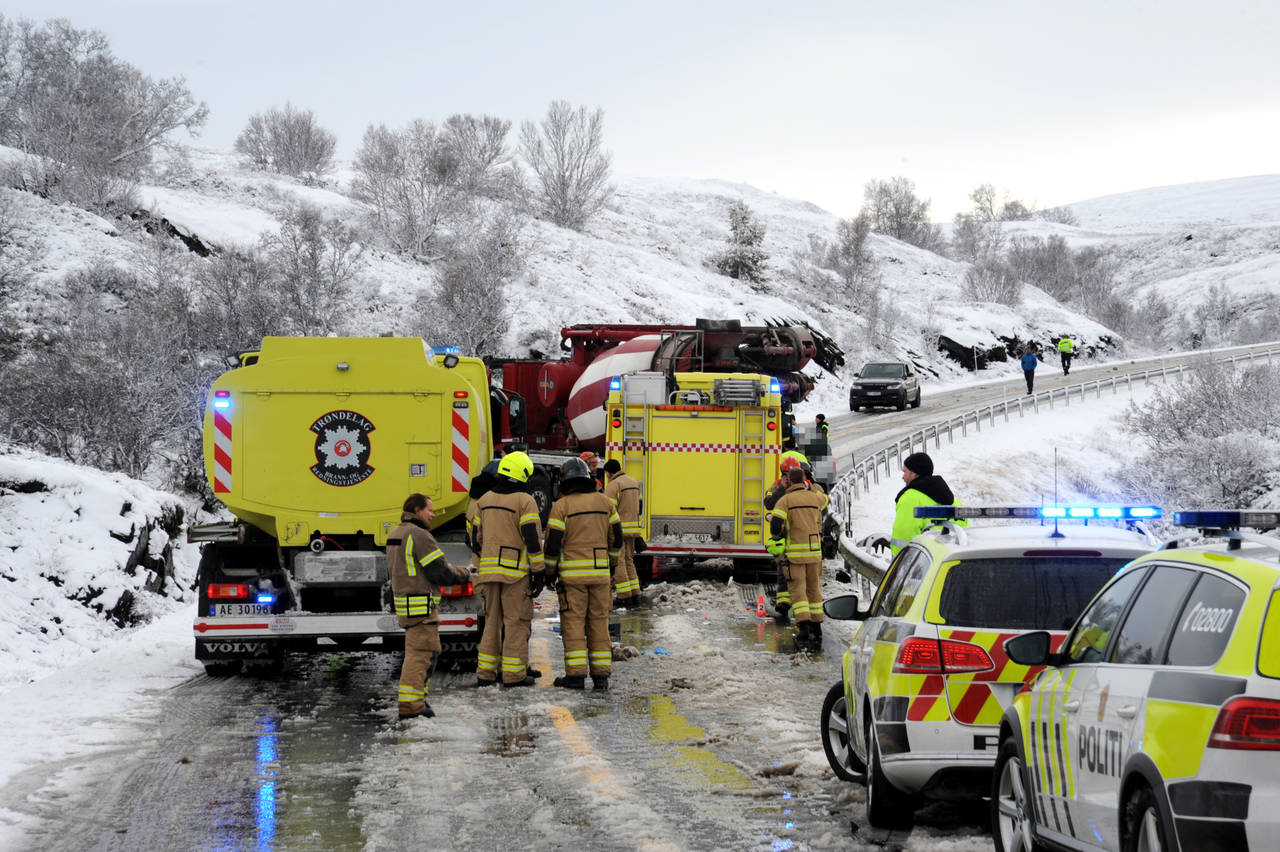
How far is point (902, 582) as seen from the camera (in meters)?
7.39

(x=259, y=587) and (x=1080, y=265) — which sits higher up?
(x=1080, y=265)

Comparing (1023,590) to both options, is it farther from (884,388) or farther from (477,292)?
(477,292)

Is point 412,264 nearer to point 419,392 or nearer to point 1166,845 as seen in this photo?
point 419,392

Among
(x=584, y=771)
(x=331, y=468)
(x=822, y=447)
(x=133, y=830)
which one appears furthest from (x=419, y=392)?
(x=822, y=447)

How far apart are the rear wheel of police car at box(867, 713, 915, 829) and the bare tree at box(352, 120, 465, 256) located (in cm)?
6607

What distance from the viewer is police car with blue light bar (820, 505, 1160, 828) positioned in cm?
645

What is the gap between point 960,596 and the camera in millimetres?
A: 6598

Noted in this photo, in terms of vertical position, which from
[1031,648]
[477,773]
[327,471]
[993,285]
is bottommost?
[477,773]

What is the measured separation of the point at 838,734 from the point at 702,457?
11039 millimetres

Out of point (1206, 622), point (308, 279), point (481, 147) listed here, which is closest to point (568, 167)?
point (481, 147)

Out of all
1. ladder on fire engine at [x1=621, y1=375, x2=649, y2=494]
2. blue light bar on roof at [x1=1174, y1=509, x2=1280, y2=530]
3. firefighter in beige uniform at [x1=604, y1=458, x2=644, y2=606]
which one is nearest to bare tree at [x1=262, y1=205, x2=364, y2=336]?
ladder on fire engine at [x1=621, y1=375, x2=649, y2=494]

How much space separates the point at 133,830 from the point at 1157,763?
4.91 meters

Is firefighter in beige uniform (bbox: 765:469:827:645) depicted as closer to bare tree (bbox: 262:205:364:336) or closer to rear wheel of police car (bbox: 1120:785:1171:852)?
rear wheel of police car (bbox: 1120:785:1171:852)

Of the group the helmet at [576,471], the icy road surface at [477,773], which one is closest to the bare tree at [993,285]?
the helmet at [576,471]
